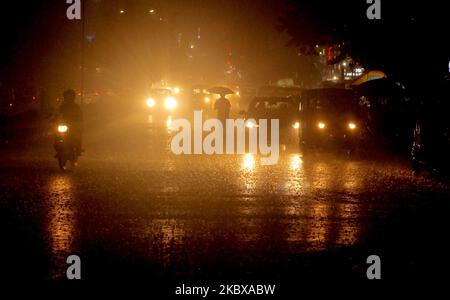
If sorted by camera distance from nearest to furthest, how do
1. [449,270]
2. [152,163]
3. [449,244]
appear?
[449,270], [449,244], [152,163]

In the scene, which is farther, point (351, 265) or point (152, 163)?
point (152, 163)

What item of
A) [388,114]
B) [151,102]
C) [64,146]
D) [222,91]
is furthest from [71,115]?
[151,102]

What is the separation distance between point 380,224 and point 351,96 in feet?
48.7

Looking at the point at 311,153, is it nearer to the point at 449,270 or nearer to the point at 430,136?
the point at 430,136

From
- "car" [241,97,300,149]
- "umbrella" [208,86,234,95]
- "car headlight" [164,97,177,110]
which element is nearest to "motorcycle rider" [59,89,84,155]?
"car" [241,97,300,149]

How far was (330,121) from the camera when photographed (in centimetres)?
2528

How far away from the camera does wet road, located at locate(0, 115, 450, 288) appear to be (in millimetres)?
8609

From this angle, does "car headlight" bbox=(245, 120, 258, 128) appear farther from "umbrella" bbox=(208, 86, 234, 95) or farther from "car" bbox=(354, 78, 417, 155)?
"car" bbox=(354, 78, 417, 155)

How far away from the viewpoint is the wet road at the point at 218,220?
339 inches

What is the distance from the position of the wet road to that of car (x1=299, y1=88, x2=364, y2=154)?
12.9 ft

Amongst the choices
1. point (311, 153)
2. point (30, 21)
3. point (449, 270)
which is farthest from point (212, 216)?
point (30, 21)

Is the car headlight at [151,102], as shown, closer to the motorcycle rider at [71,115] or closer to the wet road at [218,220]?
the wet road at [218,220]

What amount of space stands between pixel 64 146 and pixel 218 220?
8.05 meters

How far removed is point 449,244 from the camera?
32.8ft
